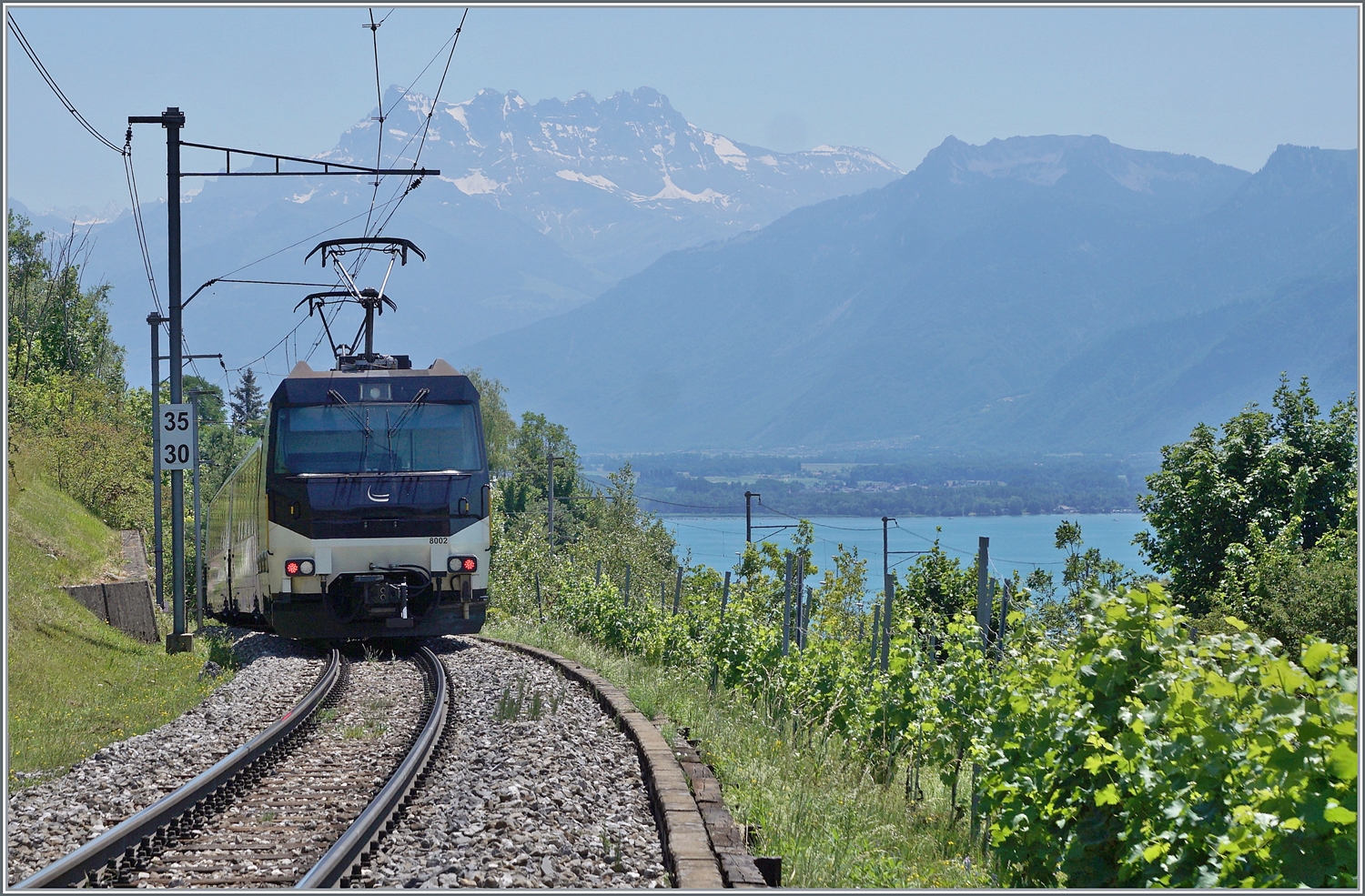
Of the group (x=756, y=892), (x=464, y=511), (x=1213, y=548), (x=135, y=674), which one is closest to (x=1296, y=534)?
(x=1213, y=548)

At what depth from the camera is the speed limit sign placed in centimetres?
1591

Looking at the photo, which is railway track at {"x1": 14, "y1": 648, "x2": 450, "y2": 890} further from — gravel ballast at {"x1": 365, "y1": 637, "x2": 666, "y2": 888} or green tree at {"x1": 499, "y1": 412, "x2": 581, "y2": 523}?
Result: green tree at {"x1": 499, "y1": 412, "x2": 581, "y2": 523}

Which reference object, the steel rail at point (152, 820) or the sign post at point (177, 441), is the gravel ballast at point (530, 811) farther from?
the sign post at point (177, 441)

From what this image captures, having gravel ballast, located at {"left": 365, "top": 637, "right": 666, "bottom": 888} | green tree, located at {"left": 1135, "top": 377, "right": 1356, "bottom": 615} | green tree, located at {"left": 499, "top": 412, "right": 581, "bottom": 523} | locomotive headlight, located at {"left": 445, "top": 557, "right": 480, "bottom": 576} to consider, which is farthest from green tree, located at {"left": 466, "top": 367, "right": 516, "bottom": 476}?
gravel ballast, located at {"left": 365, "top": 637, "right": 666, "bottom": 888}

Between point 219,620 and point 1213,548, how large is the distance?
1237 inches

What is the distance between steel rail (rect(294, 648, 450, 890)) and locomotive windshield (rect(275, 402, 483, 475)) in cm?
522

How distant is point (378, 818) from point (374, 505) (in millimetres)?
8817

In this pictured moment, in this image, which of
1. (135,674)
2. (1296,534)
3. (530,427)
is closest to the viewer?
(135,674)

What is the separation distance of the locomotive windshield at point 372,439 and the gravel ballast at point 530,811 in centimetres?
487

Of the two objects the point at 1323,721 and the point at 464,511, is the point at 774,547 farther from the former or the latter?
the point at 1323,721

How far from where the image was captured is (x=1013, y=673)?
6645 mm

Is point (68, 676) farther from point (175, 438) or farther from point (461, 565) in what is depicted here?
point (461, 565)

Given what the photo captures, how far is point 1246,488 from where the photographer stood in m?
41.3

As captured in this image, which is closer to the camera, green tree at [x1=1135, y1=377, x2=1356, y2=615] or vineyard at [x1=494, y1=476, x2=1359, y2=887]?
vineyard at [x1=494, y1=476, x2=1359, y2=887]
